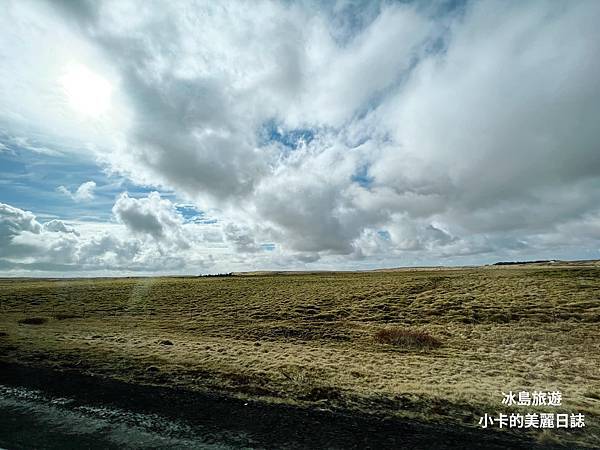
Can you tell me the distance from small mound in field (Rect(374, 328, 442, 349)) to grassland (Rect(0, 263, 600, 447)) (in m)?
0.56

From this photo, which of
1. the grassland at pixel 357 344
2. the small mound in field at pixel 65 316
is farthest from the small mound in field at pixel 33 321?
the small mound in field at pixel 65 316

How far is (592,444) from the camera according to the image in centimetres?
1027

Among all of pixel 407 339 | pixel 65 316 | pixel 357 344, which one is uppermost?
pixel 407 339

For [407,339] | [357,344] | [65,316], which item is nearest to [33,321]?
[65,316]

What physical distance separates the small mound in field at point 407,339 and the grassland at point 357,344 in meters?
0.56

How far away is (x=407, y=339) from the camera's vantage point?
27266 mm

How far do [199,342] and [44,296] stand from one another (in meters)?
48.8

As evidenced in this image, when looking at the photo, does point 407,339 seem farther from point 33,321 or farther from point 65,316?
point 65,316

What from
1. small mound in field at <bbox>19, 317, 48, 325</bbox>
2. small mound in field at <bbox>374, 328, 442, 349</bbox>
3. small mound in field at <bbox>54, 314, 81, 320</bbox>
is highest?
small mound in field at <bbox>374, 328, 442, 349</bbox>

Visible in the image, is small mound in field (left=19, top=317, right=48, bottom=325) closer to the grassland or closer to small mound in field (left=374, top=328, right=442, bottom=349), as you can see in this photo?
the grassland

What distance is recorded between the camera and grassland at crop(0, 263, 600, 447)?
1451 centimetres

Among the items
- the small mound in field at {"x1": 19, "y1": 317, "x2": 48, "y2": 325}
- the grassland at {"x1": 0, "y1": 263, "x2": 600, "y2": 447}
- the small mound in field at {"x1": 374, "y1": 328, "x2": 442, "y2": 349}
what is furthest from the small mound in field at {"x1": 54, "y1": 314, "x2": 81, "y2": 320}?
the small mound in field at {"x1": 374, "y1": 328, "x2": 442, "y2": 349}

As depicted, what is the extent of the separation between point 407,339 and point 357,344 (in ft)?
13.3

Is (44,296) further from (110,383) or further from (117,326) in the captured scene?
(110,383)
